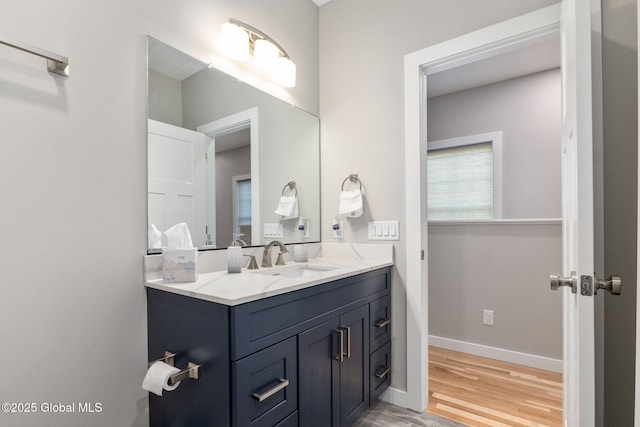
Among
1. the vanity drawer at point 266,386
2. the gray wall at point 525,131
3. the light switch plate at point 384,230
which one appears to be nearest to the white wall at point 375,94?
the light switch plate at point 384,230

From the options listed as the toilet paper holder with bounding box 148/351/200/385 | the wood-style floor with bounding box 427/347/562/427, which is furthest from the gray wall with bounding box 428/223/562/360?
the toilet paper holder with bounding box 148/351/200/385

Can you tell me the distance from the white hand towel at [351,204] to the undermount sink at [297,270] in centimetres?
41

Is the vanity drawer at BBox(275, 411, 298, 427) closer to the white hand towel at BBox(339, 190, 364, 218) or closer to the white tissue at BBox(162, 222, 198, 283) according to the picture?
the white tissue at BBox(162, 222, 198, 283)

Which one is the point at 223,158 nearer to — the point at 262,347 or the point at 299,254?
the point at 299,254

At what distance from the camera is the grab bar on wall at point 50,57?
3.07 ft

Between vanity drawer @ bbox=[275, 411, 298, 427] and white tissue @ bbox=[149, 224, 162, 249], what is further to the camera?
white tissue @ bbox=[149, 224, 162, 249]

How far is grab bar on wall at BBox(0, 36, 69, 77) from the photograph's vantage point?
94cm

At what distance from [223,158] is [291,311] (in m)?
0.92

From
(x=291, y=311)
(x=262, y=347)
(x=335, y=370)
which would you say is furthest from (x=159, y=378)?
(x=335, y=370)

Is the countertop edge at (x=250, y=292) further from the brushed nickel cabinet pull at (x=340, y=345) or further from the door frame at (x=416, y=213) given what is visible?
the door frame at (x=416, y=213)

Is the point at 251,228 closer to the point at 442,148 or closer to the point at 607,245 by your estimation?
the point at 607,245

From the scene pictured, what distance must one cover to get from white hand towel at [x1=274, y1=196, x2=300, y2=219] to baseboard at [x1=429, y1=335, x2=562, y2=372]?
182cm

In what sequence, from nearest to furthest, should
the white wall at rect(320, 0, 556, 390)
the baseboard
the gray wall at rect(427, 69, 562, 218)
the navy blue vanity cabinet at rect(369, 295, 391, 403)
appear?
the navy blue vanity cabinet at rect(369, 295, 391, 403) < the white wall at rect(320, 0, 556, 390) < the baseboard < the gray wall at rect(427, 69, 562, 218)

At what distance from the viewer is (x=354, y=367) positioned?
5.18 ft
